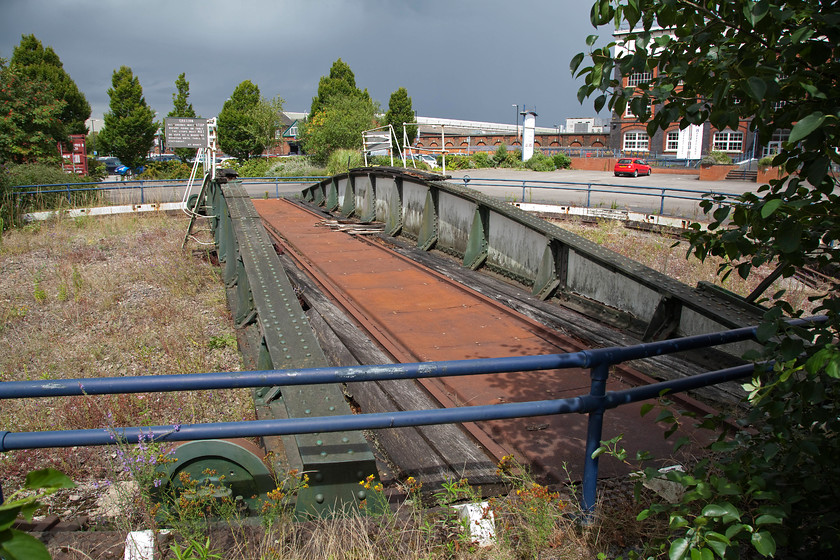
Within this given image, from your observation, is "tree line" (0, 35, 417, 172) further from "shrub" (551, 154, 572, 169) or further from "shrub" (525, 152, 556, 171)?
"shrub" (551, 154, 572, 169)

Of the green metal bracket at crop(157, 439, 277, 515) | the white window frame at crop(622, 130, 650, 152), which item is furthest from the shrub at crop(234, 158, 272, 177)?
the green metal bracket at crop(157, 439, 277, 515)

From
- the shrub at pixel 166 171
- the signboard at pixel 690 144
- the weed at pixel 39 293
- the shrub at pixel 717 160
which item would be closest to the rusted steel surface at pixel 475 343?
the weed at pixel 39 293

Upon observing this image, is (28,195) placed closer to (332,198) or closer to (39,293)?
(332,198)

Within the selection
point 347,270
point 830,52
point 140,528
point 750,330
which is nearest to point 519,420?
point 750,330

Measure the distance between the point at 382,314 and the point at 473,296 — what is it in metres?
1.25

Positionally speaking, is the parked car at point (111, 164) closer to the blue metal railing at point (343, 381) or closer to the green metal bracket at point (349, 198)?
the green metal bracket at point (349, 198)

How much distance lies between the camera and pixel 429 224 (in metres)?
10.0

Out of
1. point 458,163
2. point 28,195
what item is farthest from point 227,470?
point 458,163

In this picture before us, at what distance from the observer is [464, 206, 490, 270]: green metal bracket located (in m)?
8.56

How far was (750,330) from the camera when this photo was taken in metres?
2.89

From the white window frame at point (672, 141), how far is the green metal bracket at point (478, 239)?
165 feet

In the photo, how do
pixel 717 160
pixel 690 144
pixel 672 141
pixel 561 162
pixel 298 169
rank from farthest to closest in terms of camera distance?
1. pixel 672 141
2. pixel 561 162
3. pixel 690 144
4. pixel 717 160
5. pixel 298 169

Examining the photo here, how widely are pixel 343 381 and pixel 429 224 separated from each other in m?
7.69

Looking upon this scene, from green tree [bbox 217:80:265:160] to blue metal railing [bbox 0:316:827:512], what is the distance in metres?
A: 57.7
